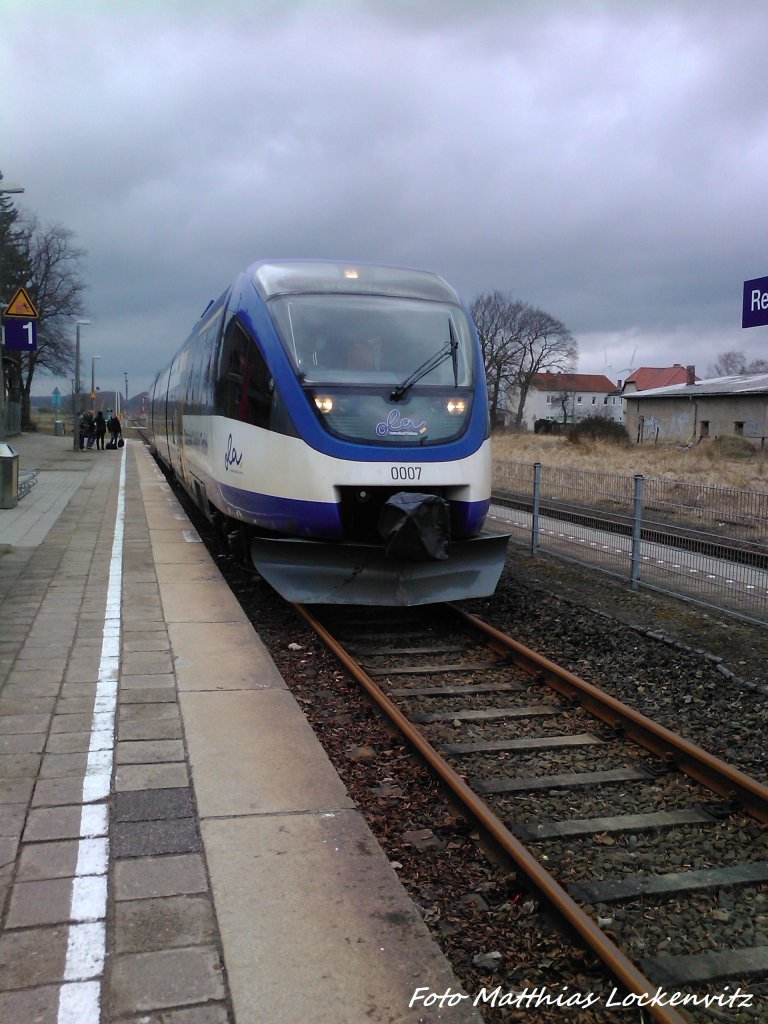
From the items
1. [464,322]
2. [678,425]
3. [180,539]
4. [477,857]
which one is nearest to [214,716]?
[477,857]

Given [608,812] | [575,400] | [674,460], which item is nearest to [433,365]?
[608,812]

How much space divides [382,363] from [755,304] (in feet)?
9.69

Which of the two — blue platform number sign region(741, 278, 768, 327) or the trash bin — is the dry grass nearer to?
the trash bin

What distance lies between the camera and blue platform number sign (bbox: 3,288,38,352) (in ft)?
49.1

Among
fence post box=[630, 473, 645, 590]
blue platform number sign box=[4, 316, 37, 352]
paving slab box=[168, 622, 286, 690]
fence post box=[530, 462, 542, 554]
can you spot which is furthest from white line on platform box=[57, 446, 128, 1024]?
blue platform number sign box=[4, 316, 37, 352]

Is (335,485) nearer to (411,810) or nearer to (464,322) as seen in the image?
(464,322)

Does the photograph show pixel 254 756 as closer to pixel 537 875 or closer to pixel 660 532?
pixel 537 875

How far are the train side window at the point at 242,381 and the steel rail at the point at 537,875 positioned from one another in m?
3.02

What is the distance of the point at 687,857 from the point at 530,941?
3.37 ft

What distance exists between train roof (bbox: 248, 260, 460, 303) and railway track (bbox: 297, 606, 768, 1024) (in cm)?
335

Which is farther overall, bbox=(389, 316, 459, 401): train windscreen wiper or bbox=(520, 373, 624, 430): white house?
bbox=(520, 373, 624, 430): white house

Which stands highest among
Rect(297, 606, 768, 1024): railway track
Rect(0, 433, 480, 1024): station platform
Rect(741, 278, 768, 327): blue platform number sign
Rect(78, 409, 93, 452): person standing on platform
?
Rect(741, 278, 768, 327): blue platform number sign

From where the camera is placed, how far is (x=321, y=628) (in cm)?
743

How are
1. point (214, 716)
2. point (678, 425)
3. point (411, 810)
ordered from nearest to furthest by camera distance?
1. point (411, 810)
2. point (214, 716)
3. point (678, 425)
